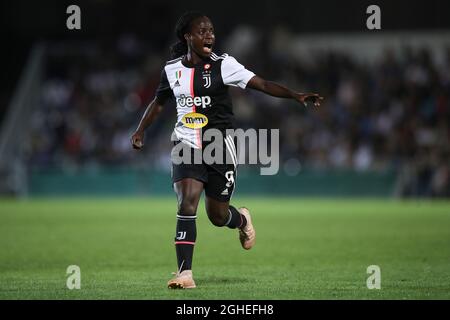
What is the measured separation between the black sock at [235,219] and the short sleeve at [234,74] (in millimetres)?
1545

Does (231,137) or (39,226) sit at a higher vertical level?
(231,137)

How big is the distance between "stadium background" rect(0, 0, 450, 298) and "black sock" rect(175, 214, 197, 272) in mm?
10806

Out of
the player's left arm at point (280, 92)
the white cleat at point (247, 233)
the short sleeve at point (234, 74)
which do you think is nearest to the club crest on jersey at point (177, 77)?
the short sleeve at point (234, 74)

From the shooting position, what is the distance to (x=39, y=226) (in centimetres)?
1647

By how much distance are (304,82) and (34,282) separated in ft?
64.8

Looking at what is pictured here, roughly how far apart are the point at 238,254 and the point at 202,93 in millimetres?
3754

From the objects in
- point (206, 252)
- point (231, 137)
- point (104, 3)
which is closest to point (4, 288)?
point (231, 137)

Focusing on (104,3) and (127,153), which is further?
(104,3)

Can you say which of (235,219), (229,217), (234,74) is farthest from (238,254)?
(234,74)

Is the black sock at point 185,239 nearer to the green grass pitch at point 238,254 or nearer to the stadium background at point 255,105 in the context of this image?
the green grass pitch at point 238,254

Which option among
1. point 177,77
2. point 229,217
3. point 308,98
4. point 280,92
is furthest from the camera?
point 229,217

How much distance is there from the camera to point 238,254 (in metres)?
11.8

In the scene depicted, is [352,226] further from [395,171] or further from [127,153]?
[127,153]

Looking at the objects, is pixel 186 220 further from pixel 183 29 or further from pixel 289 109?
pixel 289 109
